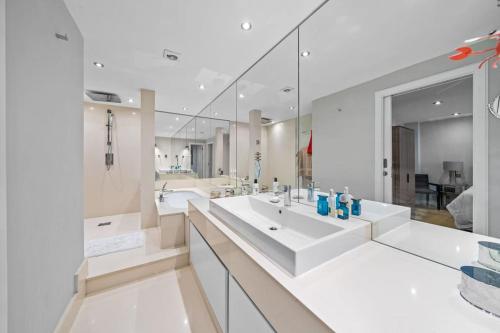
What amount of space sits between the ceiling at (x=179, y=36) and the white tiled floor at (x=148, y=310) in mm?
2486

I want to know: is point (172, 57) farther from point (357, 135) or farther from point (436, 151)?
point (436, 151)

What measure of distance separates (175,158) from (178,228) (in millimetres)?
2024

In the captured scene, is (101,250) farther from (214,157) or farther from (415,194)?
(415,194)

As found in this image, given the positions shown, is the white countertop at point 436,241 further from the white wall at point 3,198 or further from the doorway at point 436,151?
the white wall at point 3,198

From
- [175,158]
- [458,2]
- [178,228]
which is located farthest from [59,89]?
[175,158]

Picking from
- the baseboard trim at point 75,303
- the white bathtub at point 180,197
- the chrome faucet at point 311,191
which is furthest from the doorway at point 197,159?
the chrome faucet at point 311,191

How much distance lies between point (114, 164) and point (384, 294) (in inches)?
183

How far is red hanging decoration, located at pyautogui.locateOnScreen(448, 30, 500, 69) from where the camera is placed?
2.21ft

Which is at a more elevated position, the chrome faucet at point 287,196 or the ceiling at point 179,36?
the ceiling at point 179,36

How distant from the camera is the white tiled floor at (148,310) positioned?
1440mm

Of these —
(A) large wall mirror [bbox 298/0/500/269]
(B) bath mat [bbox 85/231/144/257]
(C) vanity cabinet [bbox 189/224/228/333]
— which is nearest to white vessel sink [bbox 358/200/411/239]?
(A) large wall mirror [bbox 298/0/500/269]

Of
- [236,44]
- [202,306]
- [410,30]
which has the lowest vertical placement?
[202,306]

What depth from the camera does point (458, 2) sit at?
29.4 inches

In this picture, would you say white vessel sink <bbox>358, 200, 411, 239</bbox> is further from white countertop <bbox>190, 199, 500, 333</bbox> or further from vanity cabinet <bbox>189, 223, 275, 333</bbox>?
vanity cabinet <bbox>189, 223, 275, 333</bbox>
